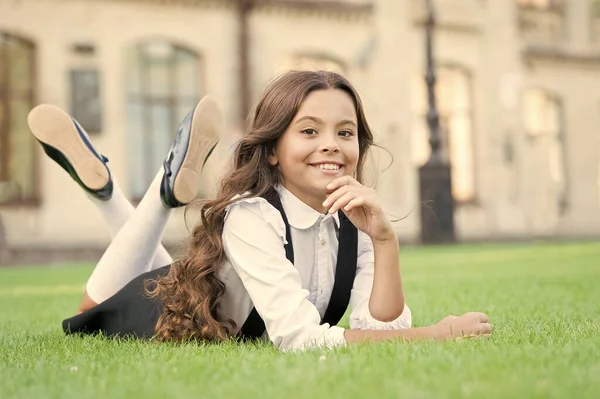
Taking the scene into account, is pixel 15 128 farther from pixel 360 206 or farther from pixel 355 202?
pixel 355 202

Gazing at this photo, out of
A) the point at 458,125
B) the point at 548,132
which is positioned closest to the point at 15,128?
the point at 458,125

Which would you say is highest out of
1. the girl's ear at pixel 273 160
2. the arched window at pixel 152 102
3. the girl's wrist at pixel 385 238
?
the arched window at pixel 152 102

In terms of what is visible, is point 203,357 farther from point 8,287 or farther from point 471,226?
point 471,226

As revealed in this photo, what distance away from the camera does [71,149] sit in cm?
461

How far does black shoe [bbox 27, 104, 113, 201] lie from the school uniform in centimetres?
131

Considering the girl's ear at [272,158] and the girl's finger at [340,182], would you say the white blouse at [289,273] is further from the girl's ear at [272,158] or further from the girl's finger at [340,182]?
the girl's finger at [340,182]

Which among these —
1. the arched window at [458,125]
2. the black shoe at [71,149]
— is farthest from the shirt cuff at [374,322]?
the arched window at [458,125]

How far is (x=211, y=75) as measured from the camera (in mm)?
18125

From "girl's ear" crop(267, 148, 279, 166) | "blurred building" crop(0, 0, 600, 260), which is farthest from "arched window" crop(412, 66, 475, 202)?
"girl's ear" crop(267, 148, 279, 166)

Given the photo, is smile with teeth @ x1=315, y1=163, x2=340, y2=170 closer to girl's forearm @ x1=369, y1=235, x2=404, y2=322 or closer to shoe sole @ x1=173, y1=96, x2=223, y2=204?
girl's forearm @ x1=369, y1=235, x2=404, y2=322

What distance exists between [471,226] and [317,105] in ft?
61.1

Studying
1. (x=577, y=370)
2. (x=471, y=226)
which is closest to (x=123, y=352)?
(x=577, y=370)

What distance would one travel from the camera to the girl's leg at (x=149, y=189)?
4.26 meters

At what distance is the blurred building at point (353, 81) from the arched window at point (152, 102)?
25 mm
